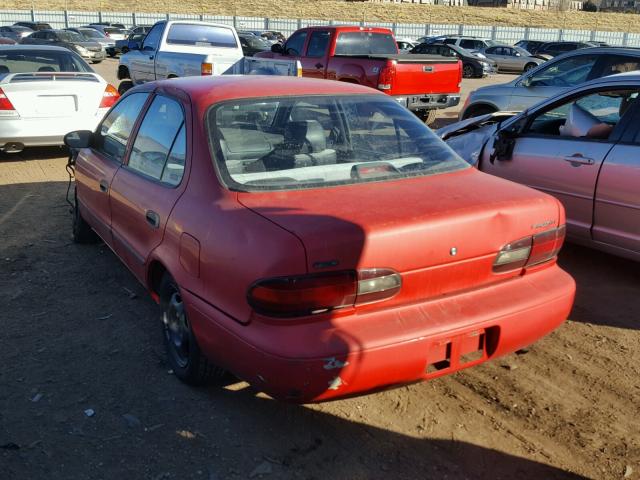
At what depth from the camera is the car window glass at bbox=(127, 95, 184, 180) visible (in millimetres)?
3830

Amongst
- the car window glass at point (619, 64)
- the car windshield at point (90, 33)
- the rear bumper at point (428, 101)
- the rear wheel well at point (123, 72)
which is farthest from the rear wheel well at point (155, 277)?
the car windshield at point (90, 33)

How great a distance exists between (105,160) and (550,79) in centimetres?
721

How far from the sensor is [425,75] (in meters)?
12.6

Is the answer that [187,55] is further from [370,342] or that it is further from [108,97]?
[370,342]

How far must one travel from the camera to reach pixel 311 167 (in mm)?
3605

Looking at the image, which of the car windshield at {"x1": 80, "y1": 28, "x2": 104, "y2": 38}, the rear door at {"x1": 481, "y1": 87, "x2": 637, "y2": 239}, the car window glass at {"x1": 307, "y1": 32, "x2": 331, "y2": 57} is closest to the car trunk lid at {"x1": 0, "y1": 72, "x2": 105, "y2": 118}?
the car window glass at {"x1": 307, "y1": 32, "x2": 331, "y2": 57}

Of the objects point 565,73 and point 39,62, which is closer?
point 565,73

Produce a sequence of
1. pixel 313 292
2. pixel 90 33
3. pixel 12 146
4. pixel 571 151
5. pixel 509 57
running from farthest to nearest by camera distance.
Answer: pixel 90 33, pixel 509 57, pixel 12 146, pixel 571 151, pixel 313 292

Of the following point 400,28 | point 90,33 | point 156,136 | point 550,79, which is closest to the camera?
point 156,136

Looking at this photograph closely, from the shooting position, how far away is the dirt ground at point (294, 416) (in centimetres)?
300

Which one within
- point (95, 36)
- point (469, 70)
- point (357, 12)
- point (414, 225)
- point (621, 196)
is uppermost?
point (357, 12)

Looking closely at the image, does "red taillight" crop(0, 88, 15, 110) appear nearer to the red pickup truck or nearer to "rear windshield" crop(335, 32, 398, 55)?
the red pickup truck

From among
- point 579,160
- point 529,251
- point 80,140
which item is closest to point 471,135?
point 579,160

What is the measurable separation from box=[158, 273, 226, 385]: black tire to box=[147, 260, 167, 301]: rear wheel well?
0.09 metres
